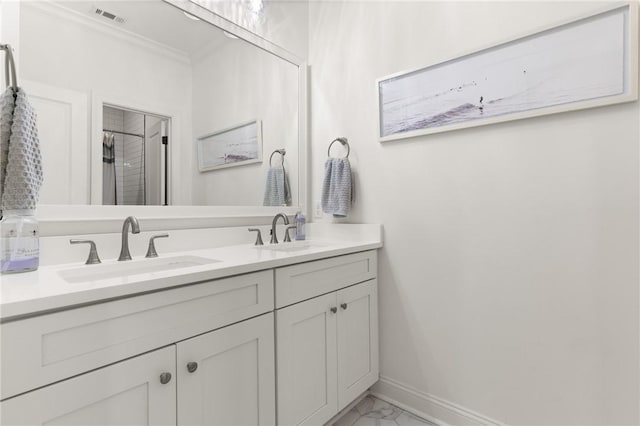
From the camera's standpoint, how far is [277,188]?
202cm

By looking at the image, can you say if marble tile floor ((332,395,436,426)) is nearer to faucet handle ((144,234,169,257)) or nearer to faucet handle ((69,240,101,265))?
faucet handle ((144,234,169,257))

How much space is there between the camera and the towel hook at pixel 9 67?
3.26 ft

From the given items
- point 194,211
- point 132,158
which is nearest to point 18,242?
point 132,158

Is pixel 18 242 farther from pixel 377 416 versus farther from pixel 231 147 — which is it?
pixel 377 416

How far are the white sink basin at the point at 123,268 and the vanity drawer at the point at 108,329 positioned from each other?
0.24 m

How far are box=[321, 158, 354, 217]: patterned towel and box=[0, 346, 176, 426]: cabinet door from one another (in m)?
1.15

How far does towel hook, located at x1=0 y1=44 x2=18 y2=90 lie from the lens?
3.26ft

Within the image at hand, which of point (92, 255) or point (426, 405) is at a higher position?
point (92, 255)

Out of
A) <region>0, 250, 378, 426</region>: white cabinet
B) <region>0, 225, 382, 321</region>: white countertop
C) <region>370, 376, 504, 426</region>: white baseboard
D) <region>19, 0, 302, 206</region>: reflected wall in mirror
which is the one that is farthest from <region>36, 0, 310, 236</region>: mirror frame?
<region>370, 376, 504, 426</region>: white baseboard

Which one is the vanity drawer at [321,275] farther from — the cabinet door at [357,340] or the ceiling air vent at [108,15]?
the ceiling air vent at [108,15]

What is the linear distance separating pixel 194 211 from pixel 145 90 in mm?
580

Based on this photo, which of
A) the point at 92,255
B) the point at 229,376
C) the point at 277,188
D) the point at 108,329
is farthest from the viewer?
the point at 277,188

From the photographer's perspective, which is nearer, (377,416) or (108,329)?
(108,329)

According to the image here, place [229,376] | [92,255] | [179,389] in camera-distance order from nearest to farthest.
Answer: [179,389], [229,376], [92,255]
